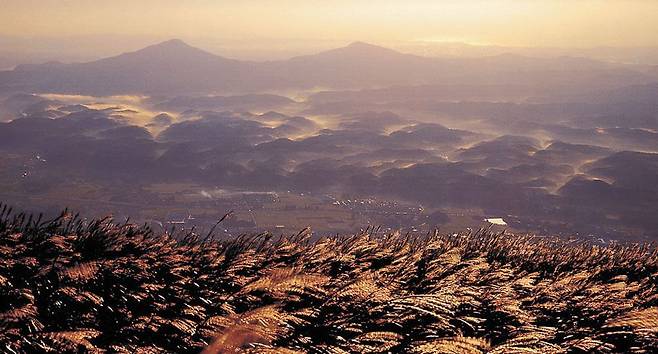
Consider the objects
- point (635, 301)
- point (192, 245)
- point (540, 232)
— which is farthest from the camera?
point (540, 232)

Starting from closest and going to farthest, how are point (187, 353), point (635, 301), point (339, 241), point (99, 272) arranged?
point (187, 353) < point (99, 272) < point (635, 301) < point (339, 241)

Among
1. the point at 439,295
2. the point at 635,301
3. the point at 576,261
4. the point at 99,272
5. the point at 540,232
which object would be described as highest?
the point at 99,272

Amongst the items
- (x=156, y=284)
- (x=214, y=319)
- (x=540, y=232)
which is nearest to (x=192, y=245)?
(x=156, y=284)

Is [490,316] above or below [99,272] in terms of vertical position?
below

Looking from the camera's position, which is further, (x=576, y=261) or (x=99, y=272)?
(x=576, y=261)

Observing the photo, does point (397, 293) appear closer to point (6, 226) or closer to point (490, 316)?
point (490, 316)

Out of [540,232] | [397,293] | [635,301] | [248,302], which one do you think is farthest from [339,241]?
[540,232]
